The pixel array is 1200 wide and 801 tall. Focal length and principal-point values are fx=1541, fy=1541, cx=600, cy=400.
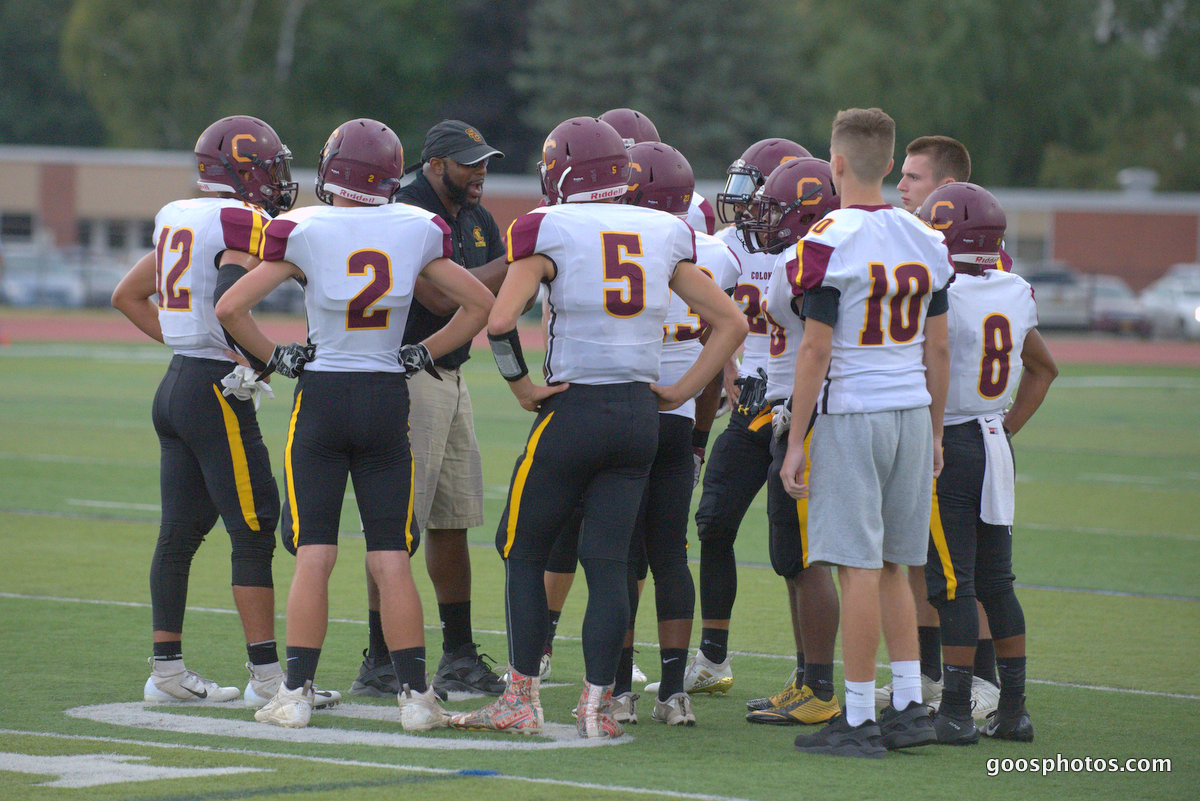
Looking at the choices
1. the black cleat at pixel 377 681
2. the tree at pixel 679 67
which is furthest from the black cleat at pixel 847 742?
the tree at pixel 679 67

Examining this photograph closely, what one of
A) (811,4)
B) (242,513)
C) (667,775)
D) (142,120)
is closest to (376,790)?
(667,775)

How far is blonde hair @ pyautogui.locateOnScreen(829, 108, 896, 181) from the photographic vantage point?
16.9 feet

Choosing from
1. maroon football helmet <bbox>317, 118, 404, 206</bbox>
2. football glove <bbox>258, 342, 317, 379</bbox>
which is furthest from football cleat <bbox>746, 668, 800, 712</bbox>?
maroon football helmet <bbox>317, 118, 404, 206</bbox>

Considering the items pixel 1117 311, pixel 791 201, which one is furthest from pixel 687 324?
pixel 1117 311

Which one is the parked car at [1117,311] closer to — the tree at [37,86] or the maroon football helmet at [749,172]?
the maroon football helmet at [749,172]

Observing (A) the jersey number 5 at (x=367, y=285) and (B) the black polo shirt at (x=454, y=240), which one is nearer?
(A) the jersey number 5 at (x=367, y=285)

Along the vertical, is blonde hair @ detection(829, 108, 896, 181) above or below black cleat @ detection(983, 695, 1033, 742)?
above

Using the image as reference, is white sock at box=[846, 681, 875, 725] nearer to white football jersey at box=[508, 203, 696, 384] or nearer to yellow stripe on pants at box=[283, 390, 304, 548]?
white football jersey at box=[508, 203, 696, 384]

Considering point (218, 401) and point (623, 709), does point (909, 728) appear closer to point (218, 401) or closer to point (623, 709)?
point (623, 709)

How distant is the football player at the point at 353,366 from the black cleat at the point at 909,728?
1.55 meters

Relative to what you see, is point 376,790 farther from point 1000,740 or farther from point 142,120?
point 142,120

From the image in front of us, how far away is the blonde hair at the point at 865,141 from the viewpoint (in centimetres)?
515

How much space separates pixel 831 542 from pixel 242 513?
7.21 feet

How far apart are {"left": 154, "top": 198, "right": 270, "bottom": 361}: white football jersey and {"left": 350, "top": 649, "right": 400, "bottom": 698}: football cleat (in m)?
1.35
